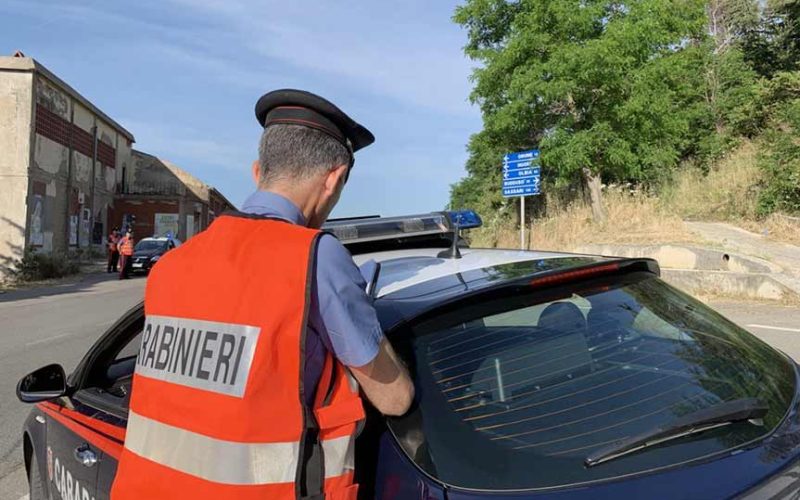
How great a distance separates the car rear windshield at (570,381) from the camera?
1421 millimetres

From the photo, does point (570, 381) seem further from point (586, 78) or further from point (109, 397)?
point (586, 78)

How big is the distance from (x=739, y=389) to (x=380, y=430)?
1.06 m

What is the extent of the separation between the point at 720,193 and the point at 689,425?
18.5m

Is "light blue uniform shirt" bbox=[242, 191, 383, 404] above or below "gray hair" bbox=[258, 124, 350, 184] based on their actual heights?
below

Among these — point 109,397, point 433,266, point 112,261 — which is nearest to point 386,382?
point 433,266

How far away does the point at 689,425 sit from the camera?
1531mm

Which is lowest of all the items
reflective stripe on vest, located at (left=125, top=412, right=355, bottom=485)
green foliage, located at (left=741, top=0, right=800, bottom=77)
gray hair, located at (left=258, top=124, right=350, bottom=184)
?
reflective stripe on vest, located at (left=125, top=412, right=355, bottom=485)

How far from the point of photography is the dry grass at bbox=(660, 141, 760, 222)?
16938 millimetres

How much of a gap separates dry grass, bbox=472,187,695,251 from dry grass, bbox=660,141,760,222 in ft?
3.15

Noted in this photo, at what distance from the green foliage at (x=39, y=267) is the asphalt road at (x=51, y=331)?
5.40 m

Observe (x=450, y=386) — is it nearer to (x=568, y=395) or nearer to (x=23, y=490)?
(x=568, y=395)

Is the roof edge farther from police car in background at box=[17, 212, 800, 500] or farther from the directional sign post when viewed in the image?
police car in background at box=[17, 212, 800, 500]

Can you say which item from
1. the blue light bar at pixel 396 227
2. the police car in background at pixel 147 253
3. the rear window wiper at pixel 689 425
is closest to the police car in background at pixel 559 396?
the rear window wiper at pixel 689 425

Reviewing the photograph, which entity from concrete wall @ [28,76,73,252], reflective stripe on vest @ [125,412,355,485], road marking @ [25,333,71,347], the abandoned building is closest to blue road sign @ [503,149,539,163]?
the abandoned building
